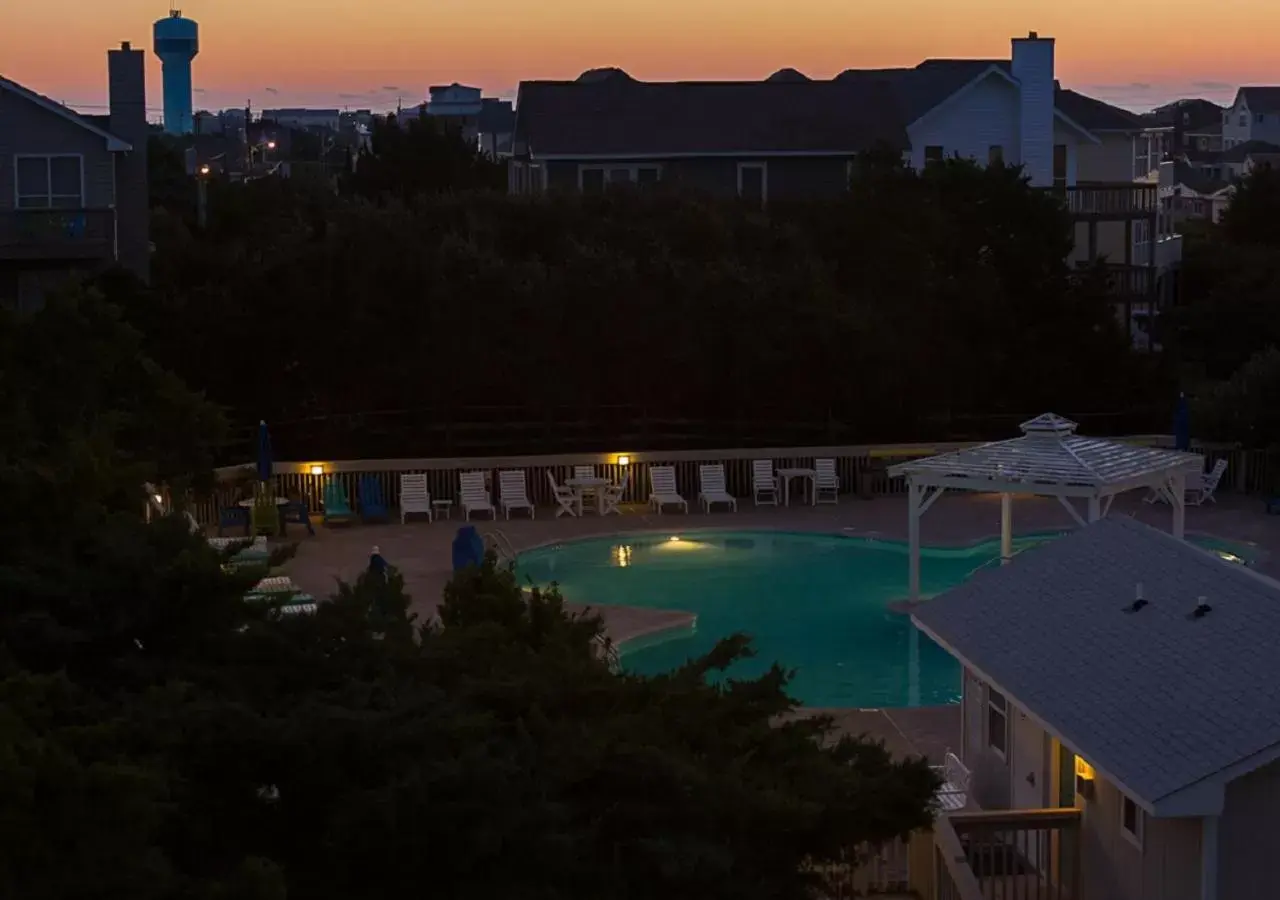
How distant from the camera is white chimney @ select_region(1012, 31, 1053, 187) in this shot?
43.8 meters

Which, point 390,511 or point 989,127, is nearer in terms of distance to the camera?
point 390,511

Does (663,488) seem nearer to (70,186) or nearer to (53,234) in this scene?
(53,234)

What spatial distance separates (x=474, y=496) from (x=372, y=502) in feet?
4.94

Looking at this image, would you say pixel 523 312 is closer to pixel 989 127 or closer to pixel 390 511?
pixel 390 511

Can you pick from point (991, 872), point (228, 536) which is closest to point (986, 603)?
point (991, 872)

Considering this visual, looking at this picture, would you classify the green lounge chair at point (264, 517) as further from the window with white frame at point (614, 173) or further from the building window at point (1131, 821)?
the window with white frame at point (614, 173)

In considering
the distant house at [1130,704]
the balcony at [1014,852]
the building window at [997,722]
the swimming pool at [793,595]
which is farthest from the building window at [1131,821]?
the swimming pool at [793,595]

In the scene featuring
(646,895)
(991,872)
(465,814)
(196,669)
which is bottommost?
(991,872)

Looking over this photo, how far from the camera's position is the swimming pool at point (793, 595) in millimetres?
19453

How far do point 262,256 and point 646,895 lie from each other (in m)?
23.6

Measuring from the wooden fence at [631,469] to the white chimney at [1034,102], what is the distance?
50.5ft

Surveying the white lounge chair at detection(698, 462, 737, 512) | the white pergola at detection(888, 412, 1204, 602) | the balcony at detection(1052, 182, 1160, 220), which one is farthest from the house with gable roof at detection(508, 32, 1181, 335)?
the white pergola at detection(888, 412, 1204, 602)

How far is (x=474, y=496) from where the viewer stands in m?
27.6

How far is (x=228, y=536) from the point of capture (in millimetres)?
25828
